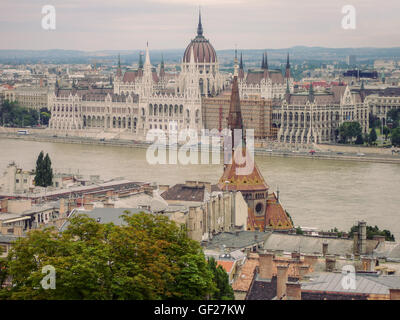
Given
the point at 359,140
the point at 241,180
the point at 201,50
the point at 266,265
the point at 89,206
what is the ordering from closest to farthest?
the point at 266,265 < the point at 89,206 < the point at 241,180 < the point at 359,140 < the point at 201,50

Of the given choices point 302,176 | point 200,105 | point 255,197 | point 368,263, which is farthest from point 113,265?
point 200,105

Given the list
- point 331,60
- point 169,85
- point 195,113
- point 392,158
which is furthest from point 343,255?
point 331,60

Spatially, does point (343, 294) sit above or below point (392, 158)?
above

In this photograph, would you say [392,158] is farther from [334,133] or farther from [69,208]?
[69,208]

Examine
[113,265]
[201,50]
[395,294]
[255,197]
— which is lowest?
[255,197]

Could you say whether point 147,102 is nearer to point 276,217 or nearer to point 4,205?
point 4,205

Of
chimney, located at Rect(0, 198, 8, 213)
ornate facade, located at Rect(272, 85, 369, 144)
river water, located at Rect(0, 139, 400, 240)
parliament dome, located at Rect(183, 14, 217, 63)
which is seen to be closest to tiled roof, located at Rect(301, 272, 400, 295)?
chimney, located at Rect(0, 198, 8, 213)

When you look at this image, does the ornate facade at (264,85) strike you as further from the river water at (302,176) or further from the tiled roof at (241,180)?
the tiled roof at (241,180)
